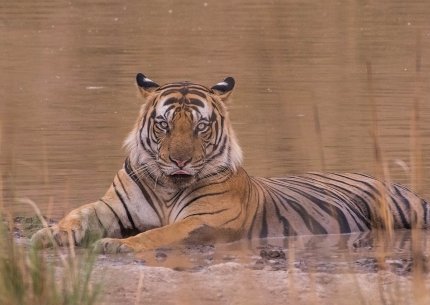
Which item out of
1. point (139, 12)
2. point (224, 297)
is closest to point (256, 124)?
point (224, 297)

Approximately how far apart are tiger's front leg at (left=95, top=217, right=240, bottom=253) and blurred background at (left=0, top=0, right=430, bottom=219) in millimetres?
564

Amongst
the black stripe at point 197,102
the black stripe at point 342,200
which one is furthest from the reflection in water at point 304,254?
the black stripe at point 197,102

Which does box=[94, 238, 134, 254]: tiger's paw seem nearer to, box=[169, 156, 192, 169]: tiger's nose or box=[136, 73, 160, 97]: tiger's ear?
box=[169, 156, 192, 169]: tiger's nose

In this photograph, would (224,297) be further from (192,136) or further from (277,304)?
(192,136)

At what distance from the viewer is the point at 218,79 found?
14273 millimetres

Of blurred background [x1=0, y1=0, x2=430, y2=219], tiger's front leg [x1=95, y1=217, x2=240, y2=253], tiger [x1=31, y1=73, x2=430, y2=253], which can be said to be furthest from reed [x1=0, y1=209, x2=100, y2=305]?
tiger [x1=31, y1=73, x2=430, y2=253]

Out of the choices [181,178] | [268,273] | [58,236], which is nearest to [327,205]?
[181,178]

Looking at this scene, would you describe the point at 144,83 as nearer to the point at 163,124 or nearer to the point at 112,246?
the point at 163,124

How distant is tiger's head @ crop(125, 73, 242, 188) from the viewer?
773cm

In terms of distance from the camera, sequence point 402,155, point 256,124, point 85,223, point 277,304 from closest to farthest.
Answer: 1. point 277,304
2. point 85,223
3. point 402,155
4. point 256,124

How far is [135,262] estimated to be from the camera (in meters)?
7.06

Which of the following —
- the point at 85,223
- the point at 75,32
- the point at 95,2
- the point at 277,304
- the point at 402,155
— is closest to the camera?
the point at 277,304

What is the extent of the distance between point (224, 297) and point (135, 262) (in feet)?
3.98

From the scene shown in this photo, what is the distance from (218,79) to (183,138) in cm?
657
